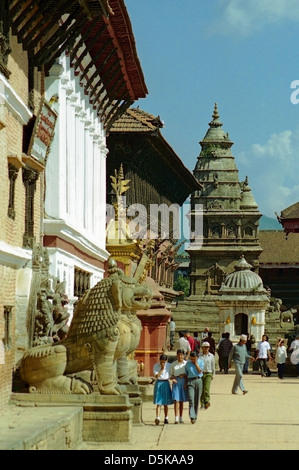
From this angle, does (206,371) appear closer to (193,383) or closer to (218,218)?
(193,383)

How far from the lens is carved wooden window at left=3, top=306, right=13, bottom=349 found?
72.1 feet

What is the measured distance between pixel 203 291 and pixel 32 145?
3717 inches

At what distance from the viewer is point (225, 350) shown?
4578cm

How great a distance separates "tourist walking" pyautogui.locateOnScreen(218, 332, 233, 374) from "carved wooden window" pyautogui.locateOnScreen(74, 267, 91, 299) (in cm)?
992

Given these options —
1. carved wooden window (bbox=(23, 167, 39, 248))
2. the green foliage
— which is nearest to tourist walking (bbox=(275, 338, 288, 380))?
carved wooden window (bbox=(23, 167, 39, 248))

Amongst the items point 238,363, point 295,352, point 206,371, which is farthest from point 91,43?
point 295,352

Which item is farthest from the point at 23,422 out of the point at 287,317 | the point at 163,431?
the point at 287,317

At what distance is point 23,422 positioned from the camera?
19.2 metres

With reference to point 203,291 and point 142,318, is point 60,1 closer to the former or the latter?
point 142,318

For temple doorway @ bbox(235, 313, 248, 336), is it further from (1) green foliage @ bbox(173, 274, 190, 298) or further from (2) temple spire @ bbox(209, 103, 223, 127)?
(1) green foliage @ bbox(173, 274, 190, 298)

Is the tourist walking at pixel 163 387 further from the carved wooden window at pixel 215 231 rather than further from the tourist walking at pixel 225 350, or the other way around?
the carved wooden window at pixel 215 231

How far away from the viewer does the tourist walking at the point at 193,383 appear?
1003 inches

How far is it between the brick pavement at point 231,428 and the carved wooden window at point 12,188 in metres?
3.83

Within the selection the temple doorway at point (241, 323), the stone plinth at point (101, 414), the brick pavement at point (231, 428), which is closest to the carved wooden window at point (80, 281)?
the brick pavement at point (231, 428)
